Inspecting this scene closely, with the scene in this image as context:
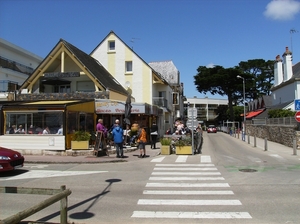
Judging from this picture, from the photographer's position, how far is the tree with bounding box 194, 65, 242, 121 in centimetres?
5931

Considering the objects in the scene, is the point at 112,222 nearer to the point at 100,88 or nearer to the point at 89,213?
the point at 89,213

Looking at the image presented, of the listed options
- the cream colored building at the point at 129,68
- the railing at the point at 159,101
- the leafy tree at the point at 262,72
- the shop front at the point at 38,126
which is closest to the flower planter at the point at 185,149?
the shop front at the point at 38,126

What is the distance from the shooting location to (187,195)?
7.24 meters

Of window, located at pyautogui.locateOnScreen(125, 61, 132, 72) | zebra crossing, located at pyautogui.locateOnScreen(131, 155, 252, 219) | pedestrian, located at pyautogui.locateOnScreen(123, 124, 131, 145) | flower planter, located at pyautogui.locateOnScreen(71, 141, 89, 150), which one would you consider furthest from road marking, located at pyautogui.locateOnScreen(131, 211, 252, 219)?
window, located at pyautogui.locateOnScreen(125, 61, 132, 72)

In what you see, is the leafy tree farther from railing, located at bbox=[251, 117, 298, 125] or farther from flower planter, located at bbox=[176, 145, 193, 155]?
flower planter, located at bbox=[176, 145, 193, 155]

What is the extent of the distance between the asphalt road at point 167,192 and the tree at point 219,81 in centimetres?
4916

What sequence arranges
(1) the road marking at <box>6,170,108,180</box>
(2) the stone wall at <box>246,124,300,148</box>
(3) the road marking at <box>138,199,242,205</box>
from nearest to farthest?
1. (3) the road marking at <box>138,199,242,205</box>
2. (1) the road marking at <box>6,170,108,180</box>
3. (2) the stone wall at <box>246,124,300,148</box>

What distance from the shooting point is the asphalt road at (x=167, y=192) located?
18.5 ft

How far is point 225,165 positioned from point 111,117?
47.0ft

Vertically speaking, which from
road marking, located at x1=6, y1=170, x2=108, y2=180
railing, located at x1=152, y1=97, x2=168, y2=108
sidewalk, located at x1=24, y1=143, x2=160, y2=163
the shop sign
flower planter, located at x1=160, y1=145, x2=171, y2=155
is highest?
railing, located at x1=152, y1=97, x2=168, y2=108

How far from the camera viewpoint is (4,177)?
32.0 ft

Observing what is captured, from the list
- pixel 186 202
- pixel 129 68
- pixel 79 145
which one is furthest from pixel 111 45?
pixel 186 202

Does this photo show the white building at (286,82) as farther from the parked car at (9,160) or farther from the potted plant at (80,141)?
the parked car at (9,160)

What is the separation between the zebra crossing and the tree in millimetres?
50758
